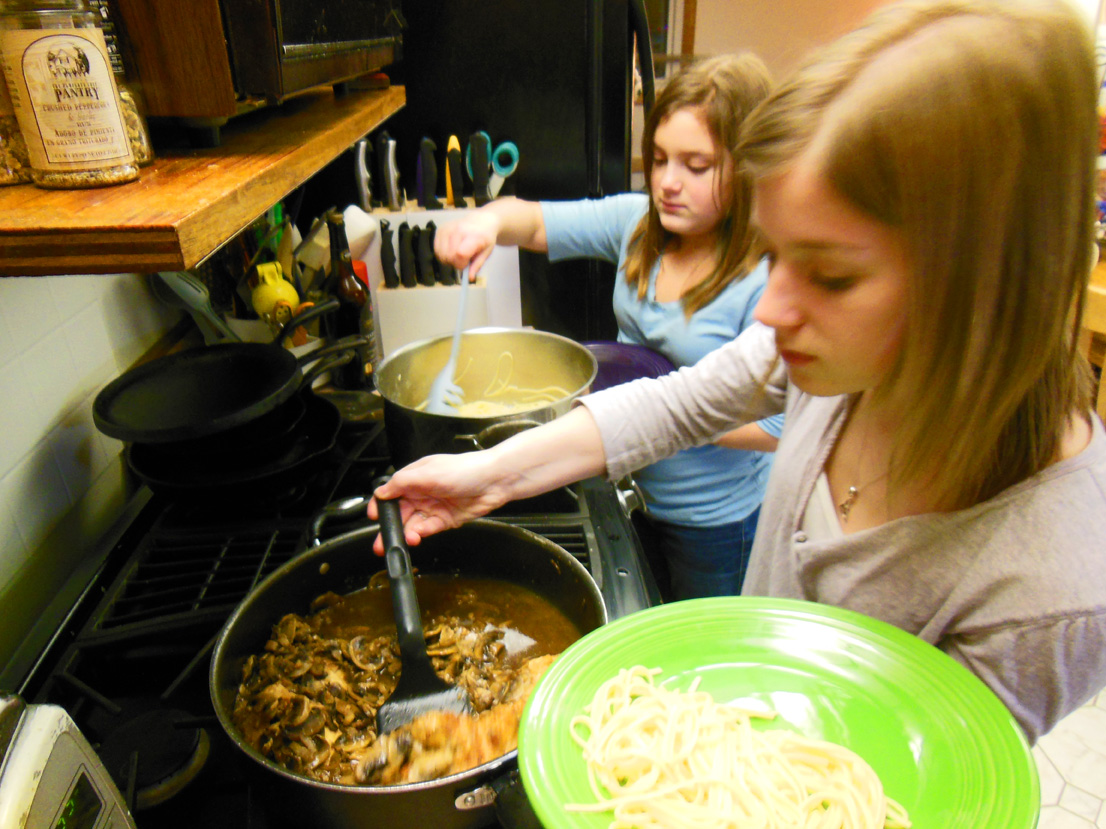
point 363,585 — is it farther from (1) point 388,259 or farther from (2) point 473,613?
(1) point 388,259

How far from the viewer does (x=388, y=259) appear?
1.88 metres

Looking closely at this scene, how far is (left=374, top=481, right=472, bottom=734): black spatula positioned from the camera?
0.79 meters

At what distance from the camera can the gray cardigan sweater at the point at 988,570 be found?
61cm

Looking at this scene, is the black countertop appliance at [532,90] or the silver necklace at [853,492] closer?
the silver necklace at [853,492]

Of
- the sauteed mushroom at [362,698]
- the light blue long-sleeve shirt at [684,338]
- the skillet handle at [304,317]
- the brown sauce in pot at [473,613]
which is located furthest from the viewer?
the light blue long-sleeve shirt at [684,338]

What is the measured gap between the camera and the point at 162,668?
36.5 inches

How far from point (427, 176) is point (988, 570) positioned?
6.10 feet

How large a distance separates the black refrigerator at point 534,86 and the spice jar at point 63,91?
1.53m

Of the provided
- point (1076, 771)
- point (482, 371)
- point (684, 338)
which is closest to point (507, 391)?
point (482, 371)

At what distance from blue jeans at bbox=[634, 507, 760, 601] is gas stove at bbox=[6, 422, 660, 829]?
0.54 metres

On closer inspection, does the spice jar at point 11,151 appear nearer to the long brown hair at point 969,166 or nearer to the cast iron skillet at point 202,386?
the cast iron skillet at point 202,386

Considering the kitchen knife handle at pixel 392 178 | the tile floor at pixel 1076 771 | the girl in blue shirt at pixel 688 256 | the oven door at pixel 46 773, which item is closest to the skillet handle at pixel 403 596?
the oven door at pixel 46 773

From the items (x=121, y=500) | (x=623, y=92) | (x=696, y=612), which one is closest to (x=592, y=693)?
(x=696, y=612)

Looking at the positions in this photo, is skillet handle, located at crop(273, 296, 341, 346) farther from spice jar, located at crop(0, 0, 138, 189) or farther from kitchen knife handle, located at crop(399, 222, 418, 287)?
spice jar, located at crop(0, 0, 138, 189)
